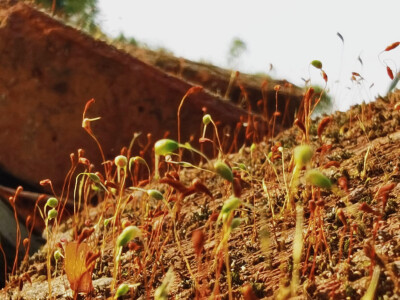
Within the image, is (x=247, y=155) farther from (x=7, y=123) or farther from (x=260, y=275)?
(x=7, y=123)

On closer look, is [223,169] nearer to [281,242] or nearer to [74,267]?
[281,242]

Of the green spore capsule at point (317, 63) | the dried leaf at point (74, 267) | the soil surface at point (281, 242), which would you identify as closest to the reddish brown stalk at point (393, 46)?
the green spore capsule at point (317, 63)

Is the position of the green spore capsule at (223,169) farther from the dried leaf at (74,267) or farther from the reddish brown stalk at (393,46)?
the reddish brown stalk at (393,46)

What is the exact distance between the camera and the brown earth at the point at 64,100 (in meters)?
4.69

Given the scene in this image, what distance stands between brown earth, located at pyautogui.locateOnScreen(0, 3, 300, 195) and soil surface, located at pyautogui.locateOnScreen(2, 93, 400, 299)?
1550 millimetres

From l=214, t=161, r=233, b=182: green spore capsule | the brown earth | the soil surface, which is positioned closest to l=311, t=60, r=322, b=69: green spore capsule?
the soil surface

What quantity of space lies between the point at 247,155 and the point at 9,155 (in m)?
2.28

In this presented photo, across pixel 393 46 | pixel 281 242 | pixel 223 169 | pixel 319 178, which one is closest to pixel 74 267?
pixel 281 242

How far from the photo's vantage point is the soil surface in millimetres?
1596

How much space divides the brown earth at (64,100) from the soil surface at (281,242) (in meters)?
1.55

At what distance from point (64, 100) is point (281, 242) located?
127 inches

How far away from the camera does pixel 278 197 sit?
8.16 feet

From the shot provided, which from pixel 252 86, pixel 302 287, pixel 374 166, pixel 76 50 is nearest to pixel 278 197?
pixel 374 166

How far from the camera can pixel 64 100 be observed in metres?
4.70
